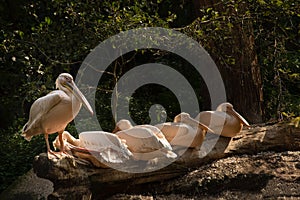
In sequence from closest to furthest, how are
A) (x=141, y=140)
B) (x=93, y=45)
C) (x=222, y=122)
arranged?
1. (x=141, y=140)
2. (x=222, y=122)
3. (x=93, y=45)

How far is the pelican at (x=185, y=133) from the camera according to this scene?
11.1ft

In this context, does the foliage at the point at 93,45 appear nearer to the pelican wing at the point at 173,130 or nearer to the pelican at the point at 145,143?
the pelican wing at the point at 173,130

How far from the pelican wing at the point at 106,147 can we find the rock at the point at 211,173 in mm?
111

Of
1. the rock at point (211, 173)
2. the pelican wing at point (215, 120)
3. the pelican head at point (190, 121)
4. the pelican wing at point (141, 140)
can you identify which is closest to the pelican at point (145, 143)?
the pelican wing at point (141, 140)

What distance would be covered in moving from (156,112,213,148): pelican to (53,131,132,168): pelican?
17.1 inches

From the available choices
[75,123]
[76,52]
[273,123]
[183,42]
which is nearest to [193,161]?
[273,123]

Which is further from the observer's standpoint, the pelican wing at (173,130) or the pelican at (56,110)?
the pelican wing at (173,130)

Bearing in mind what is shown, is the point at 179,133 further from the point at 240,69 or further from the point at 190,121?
the point at 240,69

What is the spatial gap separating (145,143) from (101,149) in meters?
0.31

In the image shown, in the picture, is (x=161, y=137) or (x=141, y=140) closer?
(x=141, y=140)

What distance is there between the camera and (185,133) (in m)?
3.39

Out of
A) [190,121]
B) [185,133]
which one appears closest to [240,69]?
[190,121]

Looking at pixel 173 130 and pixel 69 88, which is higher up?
pixel 69 88

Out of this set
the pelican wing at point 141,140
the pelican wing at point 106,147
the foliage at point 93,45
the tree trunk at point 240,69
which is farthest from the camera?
the tree trunk at point 240,69
